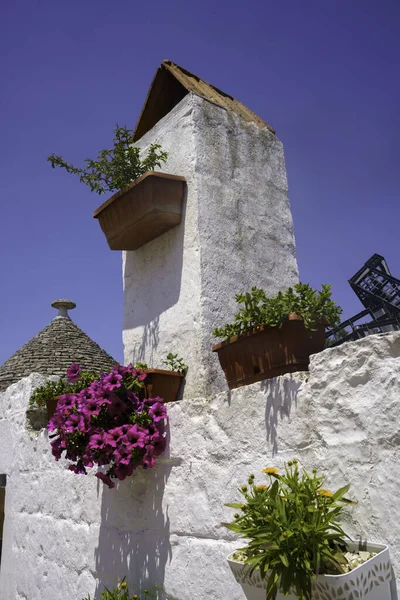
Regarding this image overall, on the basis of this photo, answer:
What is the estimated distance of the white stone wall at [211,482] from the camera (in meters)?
2.19

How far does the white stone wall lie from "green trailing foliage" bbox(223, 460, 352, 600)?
245 mm

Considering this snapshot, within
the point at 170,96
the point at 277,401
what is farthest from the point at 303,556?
the point at 170,96

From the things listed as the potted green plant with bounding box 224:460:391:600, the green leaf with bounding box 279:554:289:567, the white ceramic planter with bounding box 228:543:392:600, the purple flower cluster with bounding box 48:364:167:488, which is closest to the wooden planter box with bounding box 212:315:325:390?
the purple flower cluster with bounding box 48:364:167:488

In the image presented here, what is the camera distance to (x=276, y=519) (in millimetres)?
1948

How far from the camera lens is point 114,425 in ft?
10.9

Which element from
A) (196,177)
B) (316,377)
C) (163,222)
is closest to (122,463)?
(316,377)

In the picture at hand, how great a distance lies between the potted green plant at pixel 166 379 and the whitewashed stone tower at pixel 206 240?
0.07 m

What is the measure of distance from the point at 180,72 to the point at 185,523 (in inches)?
148

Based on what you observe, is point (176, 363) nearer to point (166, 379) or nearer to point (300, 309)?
point (166, 379)

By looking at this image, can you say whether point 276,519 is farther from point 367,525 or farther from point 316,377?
point 316,377

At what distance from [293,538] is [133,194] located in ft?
9.41

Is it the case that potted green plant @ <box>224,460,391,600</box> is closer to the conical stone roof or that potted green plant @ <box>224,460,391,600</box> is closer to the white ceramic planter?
the white ceramic planter

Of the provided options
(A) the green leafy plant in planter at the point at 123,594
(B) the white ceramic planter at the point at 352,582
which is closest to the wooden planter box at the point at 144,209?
(A) the green leafy plant in planter at the point at 123,594

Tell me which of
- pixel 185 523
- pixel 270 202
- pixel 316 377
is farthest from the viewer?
pixel 270 202
